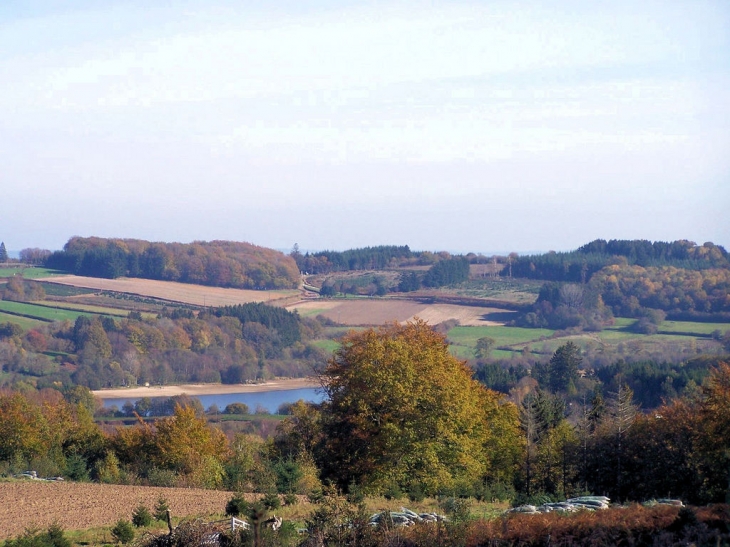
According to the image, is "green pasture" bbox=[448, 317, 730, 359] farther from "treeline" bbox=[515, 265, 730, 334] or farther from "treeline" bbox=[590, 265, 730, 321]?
"treeline" bbox=[590, 265, 730, 321]

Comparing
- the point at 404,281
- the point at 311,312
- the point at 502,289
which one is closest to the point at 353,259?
the point at 404,281

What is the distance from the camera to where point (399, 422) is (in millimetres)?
27406

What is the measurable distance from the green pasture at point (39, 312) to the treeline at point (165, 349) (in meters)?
3.37

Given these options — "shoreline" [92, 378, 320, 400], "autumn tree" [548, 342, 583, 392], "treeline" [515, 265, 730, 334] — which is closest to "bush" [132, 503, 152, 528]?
"autumn tree" [548, 342, 583, 392]

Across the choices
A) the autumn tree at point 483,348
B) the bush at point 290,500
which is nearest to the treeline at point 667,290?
the autumn tree at point 483,348

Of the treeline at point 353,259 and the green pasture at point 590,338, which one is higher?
the treeline at point 353,259

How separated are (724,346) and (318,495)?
76.4 metres

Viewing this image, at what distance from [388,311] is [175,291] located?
34146 millimetres

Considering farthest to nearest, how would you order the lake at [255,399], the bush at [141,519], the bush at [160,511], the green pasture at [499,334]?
the green pasture at [499,334], the lake at [255,399], the bush at [141,519], the bush at [160,511]

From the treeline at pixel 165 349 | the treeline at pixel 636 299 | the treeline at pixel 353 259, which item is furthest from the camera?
the treeline at pixel 353 259

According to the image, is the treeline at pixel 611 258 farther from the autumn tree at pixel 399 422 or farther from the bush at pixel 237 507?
the bush at pixel 237 507

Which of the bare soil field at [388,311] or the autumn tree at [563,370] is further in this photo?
the bare soil field at [388,311]

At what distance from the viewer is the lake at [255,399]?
78562 mm

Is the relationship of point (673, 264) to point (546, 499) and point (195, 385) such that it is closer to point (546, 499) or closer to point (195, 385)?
point (195, 385)
